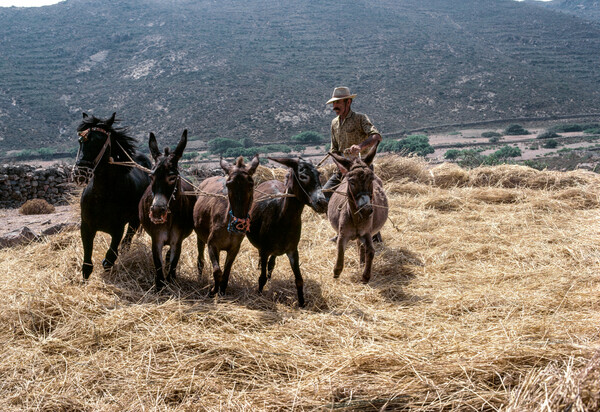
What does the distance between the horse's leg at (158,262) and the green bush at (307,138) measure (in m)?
39.6

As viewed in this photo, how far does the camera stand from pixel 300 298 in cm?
468

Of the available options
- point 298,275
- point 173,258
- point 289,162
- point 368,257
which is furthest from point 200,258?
point 368,257

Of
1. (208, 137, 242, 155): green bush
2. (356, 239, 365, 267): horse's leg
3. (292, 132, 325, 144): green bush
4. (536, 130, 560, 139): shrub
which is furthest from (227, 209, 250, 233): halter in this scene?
(536, 130, 560, 139): shrub

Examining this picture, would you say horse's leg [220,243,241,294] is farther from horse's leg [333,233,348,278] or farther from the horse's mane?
the horse's mane

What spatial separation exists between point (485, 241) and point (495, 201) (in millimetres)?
3363

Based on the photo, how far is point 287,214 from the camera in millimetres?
4543

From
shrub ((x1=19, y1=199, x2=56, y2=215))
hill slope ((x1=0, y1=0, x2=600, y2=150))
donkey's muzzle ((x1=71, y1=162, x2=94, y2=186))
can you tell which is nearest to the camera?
donkey's muzzle ((x1=71, y1=162, x2=94, y2=186))

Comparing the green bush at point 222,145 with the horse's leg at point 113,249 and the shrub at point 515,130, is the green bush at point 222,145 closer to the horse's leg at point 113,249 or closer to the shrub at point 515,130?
the shrub at point 515,130

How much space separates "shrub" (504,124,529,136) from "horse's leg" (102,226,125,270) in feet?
159

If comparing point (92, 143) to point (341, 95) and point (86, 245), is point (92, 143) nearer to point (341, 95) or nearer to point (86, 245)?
point (86, 245)

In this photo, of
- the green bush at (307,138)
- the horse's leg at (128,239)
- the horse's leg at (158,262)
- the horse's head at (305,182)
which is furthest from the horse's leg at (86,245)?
the green bush at (307,138)

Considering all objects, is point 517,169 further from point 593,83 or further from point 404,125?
point 593,83

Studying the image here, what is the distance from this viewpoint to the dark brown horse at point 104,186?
5074 millimetres

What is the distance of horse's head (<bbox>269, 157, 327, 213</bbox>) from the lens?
4145 millimetres
